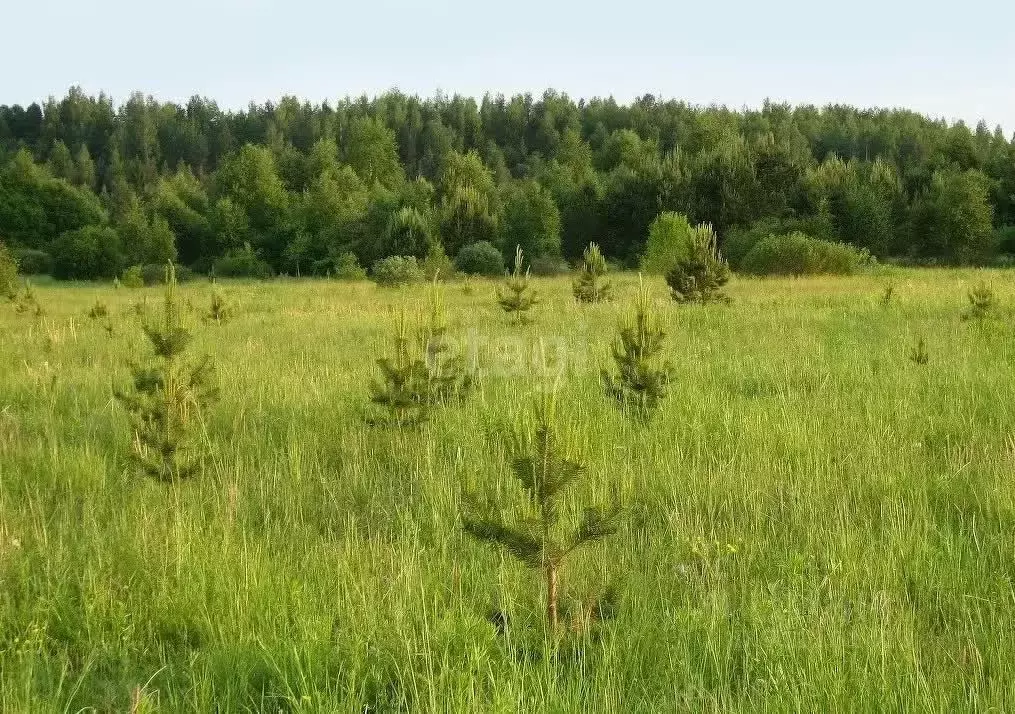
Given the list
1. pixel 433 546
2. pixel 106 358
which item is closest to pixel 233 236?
pixel 106 358

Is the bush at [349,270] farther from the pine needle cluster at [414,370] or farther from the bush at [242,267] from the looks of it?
the pine needle cluster at [414,370]

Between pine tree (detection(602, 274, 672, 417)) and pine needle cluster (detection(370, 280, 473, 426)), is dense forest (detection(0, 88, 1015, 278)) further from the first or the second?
pine needle cluster (detection(370, 280, 473, 426))

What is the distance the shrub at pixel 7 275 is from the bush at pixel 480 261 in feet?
82.5

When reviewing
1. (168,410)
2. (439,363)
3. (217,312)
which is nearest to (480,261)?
(217,312)

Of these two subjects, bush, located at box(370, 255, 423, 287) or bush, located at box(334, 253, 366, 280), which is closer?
bush, located at box(370, 255, 423, 287)

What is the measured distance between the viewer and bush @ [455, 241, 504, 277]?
4403cm

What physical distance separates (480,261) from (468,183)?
16.3 meters

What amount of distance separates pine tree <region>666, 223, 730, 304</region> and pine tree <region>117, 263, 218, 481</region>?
1300 centimetres

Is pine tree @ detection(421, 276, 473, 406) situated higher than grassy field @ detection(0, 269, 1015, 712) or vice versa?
pine tree @ detection(421, 276, 473, 406)

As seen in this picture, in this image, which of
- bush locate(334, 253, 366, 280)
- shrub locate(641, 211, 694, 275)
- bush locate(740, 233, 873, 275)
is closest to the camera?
bush locate(740, 233, 873, 275)

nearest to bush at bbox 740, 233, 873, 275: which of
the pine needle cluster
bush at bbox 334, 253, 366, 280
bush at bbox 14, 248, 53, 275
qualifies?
bush at bbox 334, 253, 366, 280

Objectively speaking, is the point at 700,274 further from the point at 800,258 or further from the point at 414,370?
the point at 800,258

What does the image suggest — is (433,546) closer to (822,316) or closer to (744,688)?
(744,688)

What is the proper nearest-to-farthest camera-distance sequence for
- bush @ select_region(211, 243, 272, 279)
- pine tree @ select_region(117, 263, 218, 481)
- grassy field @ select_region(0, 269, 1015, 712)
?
grassy field @ select_region(0, 269, 1015, 712) < pine tree @ select_region(117, 263, 218, 481) < bush @ select_region(211, 243, 272, 279)
